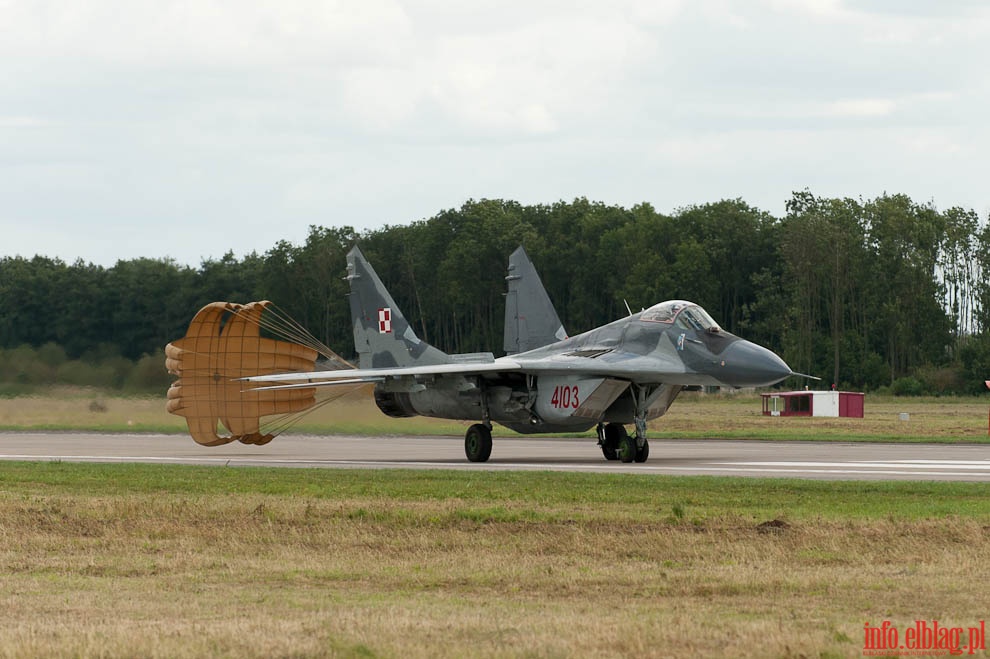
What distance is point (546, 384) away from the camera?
24969mm

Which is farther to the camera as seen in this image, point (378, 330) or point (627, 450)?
point (378, 330)

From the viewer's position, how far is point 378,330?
2938 cm

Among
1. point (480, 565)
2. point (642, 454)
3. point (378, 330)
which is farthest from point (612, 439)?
point (480, 565)

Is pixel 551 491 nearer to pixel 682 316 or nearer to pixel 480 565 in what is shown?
pixel 480 565

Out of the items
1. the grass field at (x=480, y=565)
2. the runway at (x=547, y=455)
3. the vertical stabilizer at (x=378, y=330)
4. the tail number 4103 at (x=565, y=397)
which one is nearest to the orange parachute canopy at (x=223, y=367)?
the runway at (x=547, y=455)

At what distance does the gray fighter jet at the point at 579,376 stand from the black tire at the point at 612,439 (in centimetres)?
2

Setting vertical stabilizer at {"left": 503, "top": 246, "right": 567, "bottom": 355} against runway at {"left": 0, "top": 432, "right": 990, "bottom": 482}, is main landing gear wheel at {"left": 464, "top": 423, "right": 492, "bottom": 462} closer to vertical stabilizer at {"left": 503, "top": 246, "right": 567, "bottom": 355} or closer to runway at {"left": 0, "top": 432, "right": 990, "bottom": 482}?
runway at {"left": 0, "top": 432, "right": 990, "bottom": 482}

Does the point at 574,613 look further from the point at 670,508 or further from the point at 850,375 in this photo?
the point at 850,375

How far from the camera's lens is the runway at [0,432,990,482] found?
21.4m

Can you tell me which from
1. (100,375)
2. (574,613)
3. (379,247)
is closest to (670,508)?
(574,613)

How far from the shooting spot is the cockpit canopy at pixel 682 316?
78.0ft

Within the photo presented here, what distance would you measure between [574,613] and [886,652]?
6.99 ft

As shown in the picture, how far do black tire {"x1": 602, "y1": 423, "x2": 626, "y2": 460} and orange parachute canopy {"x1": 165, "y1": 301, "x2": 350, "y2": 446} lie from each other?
805 cm

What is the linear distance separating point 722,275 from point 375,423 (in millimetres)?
55182
